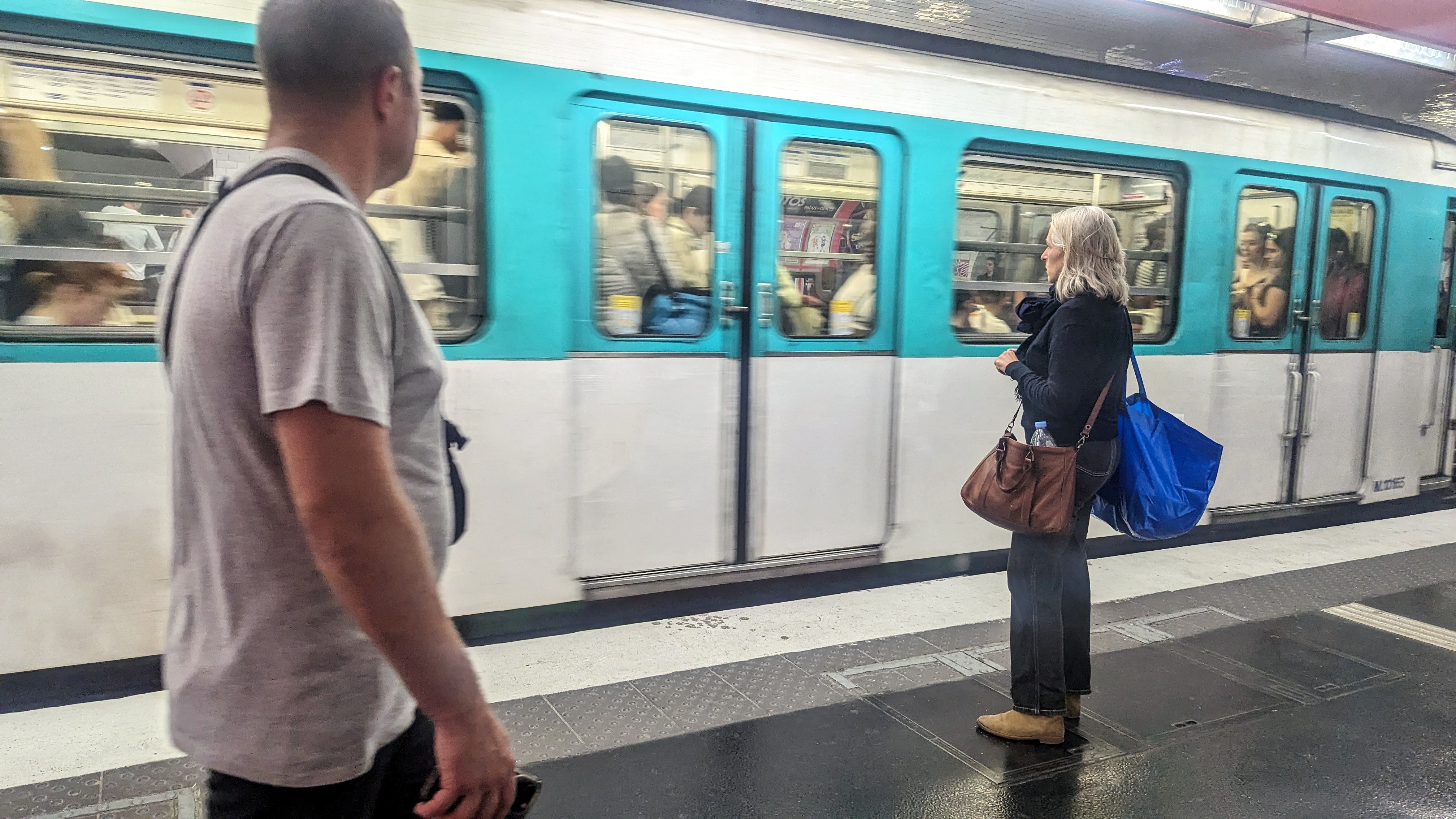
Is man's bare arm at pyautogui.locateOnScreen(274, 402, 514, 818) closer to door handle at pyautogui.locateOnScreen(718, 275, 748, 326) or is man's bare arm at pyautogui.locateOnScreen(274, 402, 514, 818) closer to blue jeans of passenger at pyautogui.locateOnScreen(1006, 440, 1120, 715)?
blue jeans of passenger at pyautogui.locateOnScreen(1006, 440, 1120, 715)

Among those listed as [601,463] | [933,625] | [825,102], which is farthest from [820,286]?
[933,625]

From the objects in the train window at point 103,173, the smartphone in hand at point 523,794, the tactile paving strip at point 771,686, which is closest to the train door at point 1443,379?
the tactile paving strip at point 771,686

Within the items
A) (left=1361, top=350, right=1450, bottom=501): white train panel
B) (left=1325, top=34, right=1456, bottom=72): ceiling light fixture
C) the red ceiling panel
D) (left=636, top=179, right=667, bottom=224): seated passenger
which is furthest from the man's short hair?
(left=1361, top=350, right=1450, bottom=501): white train panel

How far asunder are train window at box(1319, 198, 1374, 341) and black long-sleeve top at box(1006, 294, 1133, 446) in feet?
12.8

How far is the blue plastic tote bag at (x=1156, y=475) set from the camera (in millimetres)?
3178

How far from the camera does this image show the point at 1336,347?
616 centimetres

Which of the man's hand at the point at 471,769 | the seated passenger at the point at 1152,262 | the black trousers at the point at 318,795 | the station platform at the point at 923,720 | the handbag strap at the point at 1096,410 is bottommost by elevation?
the station platform at the point at 923,720

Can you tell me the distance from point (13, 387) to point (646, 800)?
89.6 inches

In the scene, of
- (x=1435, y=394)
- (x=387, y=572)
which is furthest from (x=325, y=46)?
(x=1435, y=394)

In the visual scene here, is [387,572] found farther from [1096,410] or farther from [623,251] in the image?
[623,251]

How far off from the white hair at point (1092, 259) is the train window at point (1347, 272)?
3957 mm

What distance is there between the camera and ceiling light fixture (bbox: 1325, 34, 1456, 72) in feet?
18.7

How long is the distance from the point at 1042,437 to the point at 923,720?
1088 millimetres

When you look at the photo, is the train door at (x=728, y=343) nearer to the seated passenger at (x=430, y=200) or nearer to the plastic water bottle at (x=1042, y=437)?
the seated passenger at (x=430, y=200)
